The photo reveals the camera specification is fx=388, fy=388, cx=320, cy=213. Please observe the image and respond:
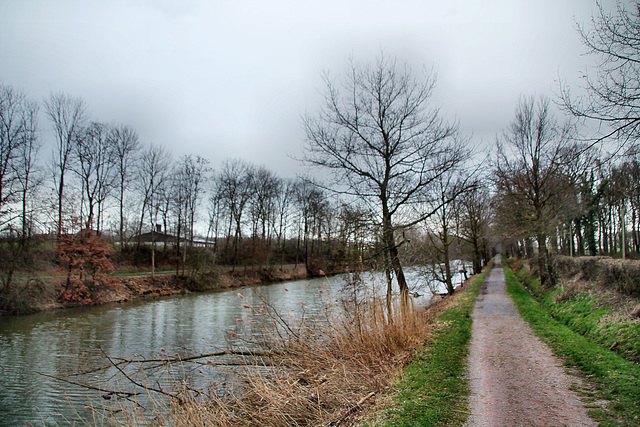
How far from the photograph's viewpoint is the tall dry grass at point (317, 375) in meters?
4.95

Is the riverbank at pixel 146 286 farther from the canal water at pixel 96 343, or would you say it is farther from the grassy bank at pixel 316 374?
the grassy bank at pixel 316 374

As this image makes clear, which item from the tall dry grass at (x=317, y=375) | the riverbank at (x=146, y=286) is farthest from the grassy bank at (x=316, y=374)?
the riverbank at (x=146, y=286)

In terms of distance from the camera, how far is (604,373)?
559cm

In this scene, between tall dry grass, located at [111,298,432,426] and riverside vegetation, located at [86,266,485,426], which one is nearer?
riverside vegetation, located at [86,266,485,426]

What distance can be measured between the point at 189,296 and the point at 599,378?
28743 millimetres

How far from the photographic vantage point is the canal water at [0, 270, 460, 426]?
26.6ft

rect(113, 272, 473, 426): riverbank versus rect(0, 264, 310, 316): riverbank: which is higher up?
rect(113, 272, 473, 426): riverbank

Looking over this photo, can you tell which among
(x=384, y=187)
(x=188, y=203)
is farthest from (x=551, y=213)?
(x=188, y=203)

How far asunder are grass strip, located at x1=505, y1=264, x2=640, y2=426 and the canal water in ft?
12.0

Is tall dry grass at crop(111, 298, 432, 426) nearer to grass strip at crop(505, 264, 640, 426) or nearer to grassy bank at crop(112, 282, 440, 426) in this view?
grassy bank at crop(112, 282, 440, 426)

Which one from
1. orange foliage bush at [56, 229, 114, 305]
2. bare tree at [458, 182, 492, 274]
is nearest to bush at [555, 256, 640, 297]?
bare tree at [458, 182, 492, 274]

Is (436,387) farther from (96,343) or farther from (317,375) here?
(96,343)

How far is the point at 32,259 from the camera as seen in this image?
23.9 metres

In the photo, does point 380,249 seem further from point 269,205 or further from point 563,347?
point 269,205
